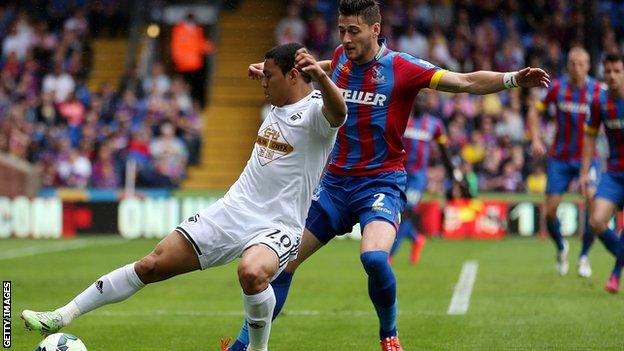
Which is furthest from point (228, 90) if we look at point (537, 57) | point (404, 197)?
point (404, 197)

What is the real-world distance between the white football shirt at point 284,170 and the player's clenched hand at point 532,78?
1401 millimetres

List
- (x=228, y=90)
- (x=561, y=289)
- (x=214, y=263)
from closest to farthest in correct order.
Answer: (x=214, y=263) < (x=561, y=289) < (x=228, y=90)

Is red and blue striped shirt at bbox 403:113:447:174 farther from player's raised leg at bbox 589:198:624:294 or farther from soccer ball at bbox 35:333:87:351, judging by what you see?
soccer ball at bbox 35:333:87:351

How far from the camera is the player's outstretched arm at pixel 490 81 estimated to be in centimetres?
842

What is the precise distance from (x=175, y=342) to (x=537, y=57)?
18795mm

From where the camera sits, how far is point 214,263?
8.17 meters

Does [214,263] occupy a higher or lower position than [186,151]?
higher

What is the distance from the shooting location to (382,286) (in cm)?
865

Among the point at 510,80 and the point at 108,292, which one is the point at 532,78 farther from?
the point at 108,292

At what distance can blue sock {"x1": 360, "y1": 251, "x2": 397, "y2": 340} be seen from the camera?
854 cm

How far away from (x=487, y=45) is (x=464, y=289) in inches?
573

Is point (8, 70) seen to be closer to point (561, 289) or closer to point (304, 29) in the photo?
point (304, 29)

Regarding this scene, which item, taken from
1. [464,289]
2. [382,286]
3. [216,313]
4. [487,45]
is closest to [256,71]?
[382,286]
